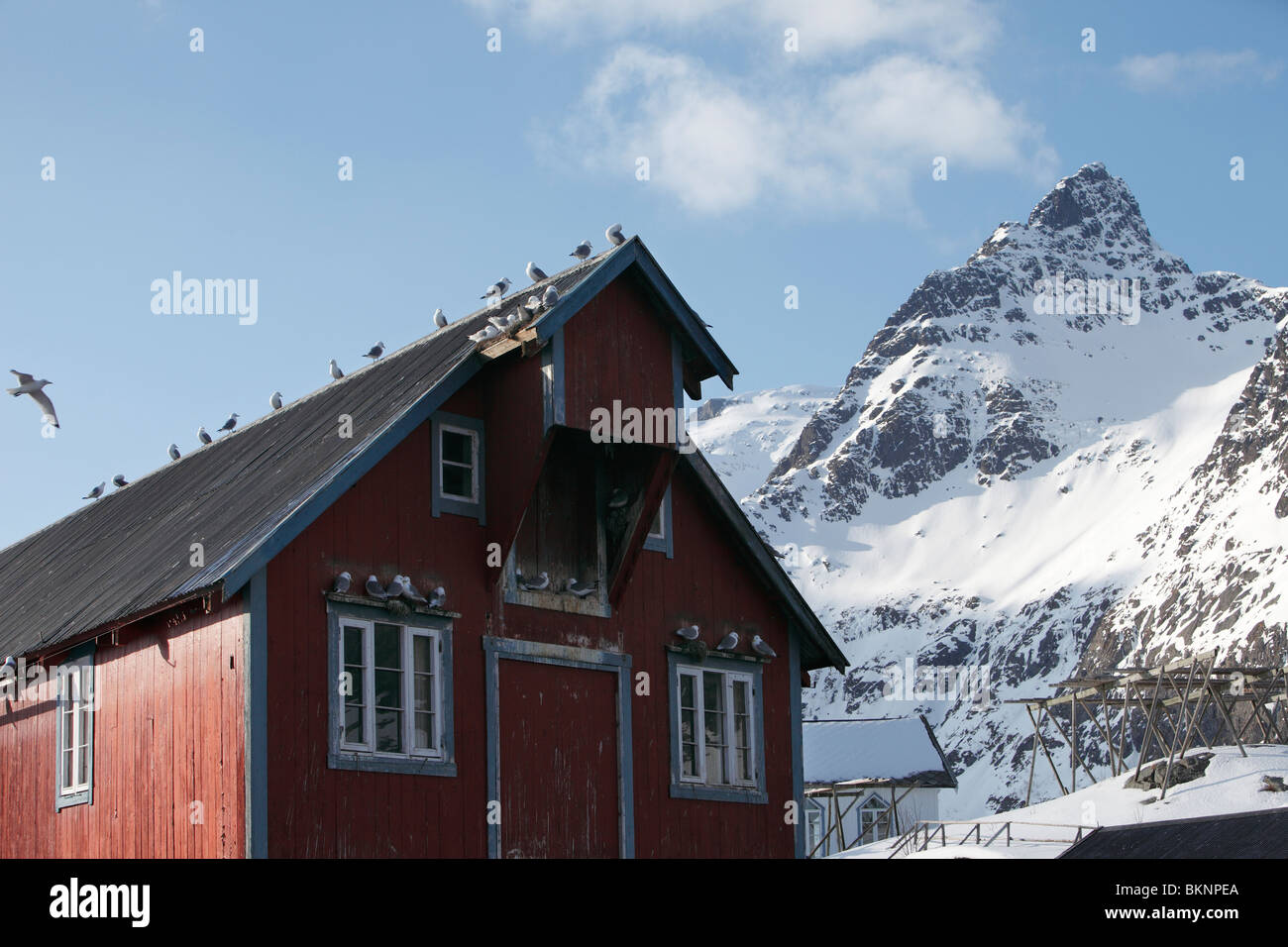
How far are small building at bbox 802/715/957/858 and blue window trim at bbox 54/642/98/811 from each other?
55161mm

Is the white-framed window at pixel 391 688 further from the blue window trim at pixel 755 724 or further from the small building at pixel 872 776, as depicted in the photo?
the small building at pixel 872 776

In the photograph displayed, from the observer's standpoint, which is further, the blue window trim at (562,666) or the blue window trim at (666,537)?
the blue window trim at (666,537)

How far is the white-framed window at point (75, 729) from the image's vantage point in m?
23.7

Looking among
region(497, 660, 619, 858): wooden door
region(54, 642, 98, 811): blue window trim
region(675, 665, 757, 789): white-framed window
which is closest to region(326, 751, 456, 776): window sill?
region(497, 660, 619, 858): wooden door

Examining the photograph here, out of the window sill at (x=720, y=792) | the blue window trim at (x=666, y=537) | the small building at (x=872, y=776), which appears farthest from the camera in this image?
the small building at (x=872, y=776)

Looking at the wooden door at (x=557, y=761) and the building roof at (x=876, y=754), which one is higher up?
the building roof at (x=876, y=754)

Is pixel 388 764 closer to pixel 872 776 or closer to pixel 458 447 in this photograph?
pixel 458 447

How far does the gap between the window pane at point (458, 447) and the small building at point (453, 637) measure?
0.04m

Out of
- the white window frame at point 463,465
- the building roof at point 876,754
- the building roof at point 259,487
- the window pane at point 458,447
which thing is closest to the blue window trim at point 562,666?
the white window frame at point 463,465

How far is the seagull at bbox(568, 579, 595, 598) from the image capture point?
24844 mm

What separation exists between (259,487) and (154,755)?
4.36 m

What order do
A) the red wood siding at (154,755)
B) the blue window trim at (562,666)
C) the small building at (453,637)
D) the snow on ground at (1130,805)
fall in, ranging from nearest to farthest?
the red wood siding at (154,755), the small building at (453,637), the blue window trim at (562,666), the snow on ground at (1130,805)

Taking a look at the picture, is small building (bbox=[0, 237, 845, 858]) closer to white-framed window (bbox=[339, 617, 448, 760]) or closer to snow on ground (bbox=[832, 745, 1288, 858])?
white-framed window (bbox=[339, 617, 448, 760])
